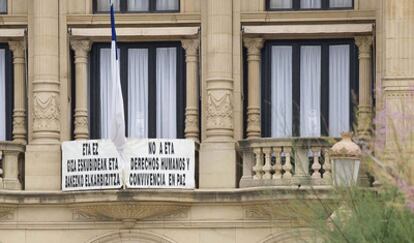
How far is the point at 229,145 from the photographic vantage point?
48.6m

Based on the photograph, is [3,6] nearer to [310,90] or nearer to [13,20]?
[13,20]

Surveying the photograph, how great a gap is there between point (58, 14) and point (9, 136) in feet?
9.37

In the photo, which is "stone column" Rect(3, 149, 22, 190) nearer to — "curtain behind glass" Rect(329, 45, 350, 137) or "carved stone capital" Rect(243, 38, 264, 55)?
"carved stone capital" Rect(243, 38, 264, 55)

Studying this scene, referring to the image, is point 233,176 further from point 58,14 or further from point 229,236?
point 58,14

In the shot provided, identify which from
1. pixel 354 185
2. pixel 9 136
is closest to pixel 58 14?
pixel 9 136

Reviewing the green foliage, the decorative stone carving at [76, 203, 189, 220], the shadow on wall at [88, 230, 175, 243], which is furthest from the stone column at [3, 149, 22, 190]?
the green foliage

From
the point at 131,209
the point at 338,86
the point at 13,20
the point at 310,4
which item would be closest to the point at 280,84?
the point at 338,86

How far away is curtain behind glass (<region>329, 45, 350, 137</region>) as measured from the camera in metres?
49.3

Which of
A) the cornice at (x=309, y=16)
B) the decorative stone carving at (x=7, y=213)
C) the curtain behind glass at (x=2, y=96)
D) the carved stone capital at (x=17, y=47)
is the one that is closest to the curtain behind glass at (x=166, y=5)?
the cornice at (x=309, y=16)

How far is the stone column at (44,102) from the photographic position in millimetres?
48844

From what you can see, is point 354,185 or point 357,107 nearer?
point 354,185

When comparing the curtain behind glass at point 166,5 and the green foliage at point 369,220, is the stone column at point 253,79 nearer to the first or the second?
the curtain behind glass at point 166,5

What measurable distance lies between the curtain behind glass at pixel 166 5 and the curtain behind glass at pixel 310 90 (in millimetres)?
2876

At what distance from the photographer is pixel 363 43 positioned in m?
49.1
